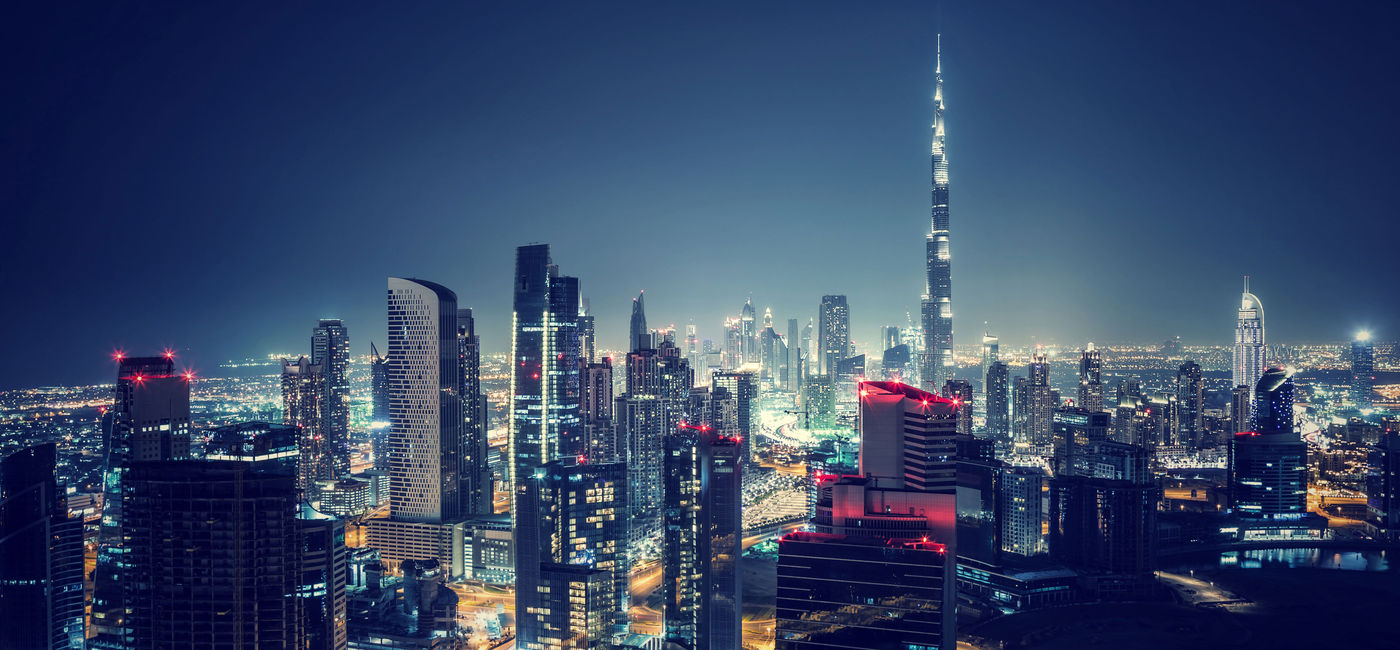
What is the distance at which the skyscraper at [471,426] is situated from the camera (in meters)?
32.3

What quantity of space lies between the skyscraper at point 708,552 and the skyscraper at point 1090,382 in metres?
33.0

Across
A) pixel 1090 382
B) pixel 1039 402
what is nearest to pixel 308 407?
pixel 1039 402

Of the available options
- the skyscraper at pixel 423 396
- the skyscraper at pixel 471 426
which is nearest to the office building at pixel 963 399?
the skyscraper at pixel 471 426

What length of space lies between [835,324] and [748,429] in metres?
20.4

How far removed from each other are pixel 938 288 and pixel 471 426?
31.3m

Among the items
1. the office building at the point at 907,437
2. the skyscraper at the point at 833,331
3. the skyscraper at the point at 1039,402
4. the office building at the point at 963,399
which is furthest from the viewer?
the skyscraper at the point at 833,331

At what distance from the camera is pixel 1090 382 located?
158ft

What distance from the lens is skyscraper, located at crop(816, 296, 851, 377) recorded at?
64750 mm

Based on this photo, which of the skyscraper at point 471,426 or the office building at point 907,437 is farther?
the skyscraper at point 471,426

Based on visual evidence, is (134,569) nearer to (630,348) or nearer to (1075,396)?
(630,348)

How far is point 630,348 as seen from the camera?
45.0 m

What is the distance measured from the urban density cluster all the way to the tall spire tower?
7.7 inches

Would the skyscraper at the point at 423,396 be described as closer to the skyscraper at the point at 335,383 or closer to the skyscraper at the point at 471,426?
the skyscraper at the point at 471,426

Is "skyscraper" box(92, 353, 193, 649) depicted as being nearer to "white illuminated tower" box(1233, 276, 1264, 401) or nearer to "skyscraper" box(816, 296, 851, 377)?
"white illuminated tower" box(1233, 276, 1264, 401)
